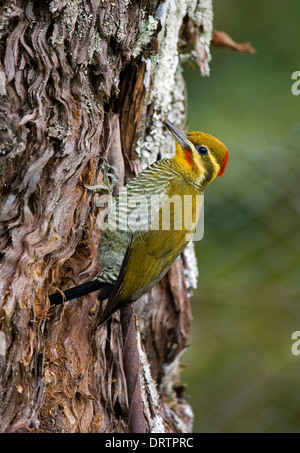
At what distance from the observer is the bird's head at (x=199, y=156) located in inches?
127

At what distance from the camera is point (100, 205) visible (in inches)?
121

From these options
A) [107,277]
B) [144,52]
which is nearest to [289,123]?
[144,52]

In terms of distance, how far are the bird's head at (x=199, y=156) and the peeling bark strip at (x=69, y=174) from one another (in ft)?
0.72

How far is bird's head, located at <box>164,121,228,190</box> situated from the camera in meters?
3.22

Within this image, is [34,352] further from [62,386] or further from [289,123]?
[289,123]

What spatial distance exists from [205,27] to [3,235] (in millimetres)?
1946

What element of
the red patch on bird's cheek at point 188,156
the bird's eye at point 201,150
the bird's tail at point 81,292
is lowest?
the bird's tail at point 81,292

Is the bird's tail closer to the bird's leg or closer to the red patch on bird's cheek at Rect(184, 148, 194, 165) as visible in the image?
the bird's leg

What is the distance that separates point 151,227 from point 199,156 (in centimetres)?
48

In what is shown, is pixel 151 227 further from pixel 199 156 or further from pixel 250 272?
pixel 250 272

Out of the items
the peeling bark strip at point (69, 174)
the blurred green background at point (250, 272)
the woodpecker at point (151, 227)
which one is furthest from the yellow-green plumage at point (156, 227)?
the blurred green background at point (250, 272)

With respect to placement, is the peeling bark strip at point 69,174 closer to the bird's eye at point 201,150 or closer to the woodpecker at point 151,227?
the woodpecker at point 151,227

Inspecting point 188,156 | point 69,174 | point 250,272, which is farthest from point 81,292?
point 250,272
